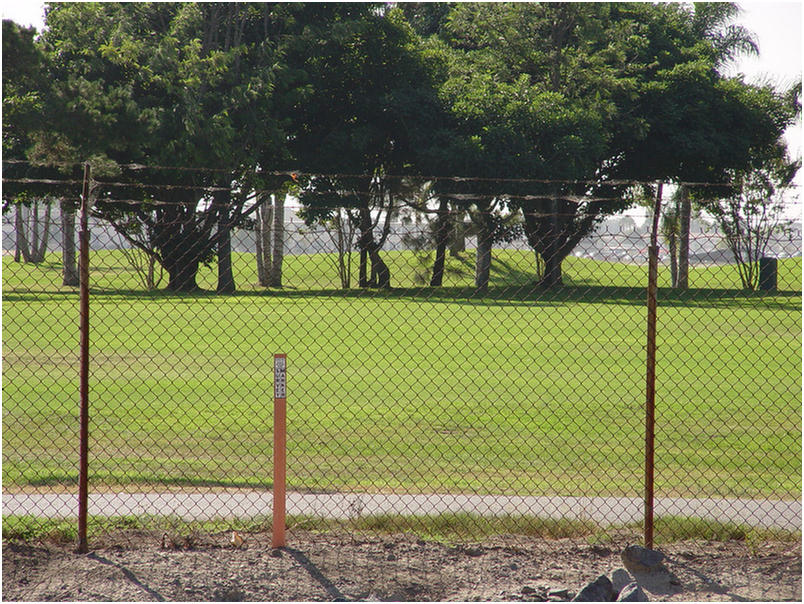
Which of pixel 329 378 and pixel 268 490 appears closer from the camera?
pixel 268 490

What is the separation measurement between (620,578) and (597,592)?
0.19 m

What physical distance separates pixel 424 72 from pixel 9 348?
71.4 feet

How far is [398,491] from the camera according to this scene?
6.18 metres

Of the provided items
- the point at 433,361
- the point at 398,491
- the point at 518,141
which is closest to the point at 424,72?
the point at 518,141

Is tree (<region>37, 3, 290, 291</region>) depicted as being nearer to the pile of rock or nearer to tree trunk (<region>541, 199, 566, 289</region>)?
tree trunk (<region>541, 199, 566, 289</region>)

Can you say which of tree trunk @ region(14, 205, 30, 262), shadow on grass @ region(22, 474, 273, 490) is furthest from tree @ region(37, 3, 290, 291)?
shadow on grass @ region(22, 474, 273, 490)

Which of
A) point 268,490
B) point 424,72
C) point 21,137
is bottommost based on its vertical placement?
point 268,490

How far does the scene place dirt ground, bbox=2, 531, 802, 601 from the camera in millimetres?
4098

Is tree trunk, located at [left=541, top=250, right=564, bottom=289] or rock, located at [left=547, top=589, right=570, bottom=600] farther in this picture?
tree trunk, located at [left=541, top=250, right=564, bottom=289]

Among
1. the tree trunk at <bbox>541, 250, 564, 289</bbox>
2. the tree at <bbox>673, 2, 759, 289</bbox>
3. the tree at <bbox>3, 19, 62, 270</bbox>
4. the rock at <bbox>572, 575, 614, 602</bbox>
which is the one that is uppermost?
the tree at <bbox>673, 2, 759, 289</bbox>

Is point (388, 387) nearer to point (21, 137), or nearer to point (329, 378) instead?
point (329, 378)

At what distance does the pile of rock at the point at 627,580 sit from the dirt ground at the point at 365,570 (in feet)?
0.23

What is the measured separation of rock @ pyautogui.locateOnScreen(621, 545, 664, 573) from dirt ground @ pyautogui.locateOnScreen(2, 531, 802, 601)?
2.7 inches

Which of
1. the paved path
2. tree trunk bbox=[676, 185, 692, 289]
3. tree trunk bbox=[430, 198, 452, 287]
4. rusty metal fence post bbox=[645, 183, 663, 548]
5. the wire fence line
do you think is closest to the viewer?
rusty metal fence post bbox=[645, 183, 663, 548]
